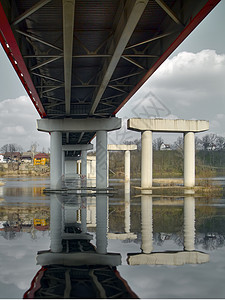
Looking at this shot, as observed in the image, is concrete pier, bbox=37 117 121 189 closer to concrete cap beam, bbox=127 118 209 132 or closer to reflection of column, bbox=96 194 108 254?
concrete cap beam, bbox=127 118 209 132

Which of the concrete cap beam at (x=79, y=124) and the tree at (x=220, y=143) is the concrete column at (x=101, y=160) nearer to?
the concrete cap beam at (x=79, y=124)

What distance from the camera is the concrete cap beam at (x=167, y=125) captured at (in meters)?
35.2

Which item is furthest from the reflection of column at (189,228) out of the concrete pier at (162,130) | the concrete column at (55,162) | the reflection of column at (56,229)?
the concrete pier at (162,130)

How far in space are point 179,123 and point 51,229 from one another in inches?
1031

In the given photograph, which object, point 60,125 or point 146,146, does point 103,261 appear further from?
point 146,146

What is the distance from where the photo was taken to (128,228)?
13.1m

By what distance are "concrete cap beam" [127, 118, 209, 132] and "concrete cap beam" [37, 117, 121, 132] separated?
4167 millimetres

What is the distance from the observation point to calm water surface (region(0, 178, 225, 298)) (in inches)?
259

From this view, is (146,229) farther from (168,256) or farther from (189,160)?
(189,160)

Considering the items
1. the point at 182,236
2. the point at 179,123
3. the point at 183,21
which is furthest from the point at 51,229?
the point at 179,123

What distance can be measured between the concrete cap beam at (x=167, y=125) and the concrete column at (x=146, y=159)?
794 mm

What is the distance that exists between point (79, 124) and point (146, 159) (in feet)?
27.2

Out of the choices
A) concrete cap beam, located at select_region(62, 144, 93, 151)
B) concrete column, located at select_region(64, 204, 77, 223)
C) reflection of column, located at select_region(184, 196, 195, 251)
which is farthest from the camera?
concrete cap beam, located at select_region(62, 144, 93, 151)

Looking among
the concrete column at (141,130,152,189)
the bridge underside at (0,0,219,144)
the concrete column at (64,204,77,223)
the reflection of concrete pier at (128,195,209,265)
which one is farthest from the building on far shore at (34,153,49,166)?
the reflection of concrete pier at (128,195,209,265)
